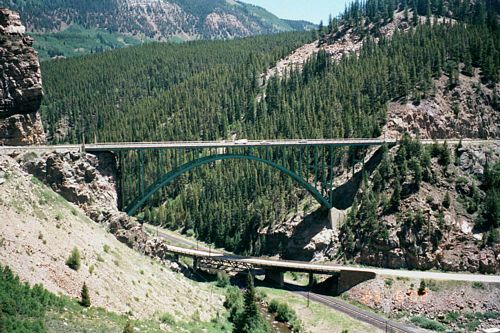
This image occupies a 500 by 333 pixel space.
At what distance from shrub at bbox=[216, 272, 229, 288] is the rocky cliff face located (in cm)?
2742

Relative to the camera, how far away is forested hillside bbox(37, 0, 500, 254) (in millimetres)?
106438

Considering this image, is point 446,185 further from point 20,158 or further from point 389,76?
point 20,158

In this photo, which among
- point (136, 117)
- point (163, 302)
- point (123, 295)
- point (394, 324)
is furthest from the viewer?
point (136, 117)

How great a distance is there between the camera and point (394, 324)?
68312 mm

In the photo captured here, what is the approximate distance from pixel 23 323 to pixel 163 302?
1880 cm

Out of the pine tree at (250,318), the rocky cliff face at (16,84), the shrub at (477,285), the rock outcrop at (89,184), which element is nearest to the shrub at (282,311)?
the pine tree at (250,318)

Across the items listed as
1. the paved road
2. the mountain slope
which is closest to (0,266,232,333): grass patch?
the mountain slope

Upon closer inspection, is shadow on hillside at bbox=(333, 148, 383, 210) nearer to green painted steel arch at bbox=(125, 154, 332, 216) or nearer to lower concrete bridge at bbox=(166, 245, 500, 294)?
green painted steel arch at bbox=(125, 154, 332, 216)

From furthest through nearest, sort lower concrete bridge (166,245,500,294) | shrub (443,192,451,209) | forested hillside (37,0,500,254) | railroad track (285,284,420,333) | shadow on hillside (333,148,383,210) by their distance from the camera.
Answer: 1. forested hillside (37,0,500,254)
2. shadow on hillside (333,148,383,210)
3. shrub (443,192,451,209)
4. lower concrete bridge (166,245,500,294)
5. railroad track (285,284,420,333)

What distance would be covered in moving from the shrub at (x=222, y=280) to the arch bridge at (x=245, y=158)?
13.3m

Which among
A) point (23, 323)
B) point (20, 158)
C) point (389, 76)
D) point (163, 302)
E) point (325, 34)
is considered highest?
point (325, 34)

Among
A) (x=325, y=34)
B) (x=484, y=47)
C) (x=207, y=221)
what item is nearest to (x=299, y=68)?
(x=325, y=34)

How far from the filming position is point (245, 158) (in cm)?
8750

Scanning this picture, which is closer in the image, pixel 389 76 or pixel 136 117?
pixel 389 76
